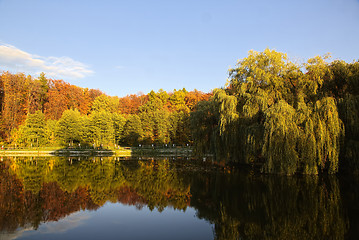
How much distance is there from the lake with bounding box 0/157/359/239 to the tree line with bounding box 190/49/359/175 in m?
1.71

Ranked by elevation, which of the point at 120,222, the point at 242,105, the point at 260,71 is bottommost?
the point at 120,222

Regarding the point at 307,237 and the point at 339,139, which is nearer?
the point at 307,237

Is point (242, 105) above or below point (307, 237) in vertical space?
above

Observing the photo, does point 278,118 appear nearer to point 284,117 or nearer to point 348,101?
point 284,117

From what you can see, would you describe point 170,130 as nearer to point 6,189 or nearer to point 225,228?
point 6,189

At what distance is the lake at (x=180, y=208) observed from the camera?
28.9ft

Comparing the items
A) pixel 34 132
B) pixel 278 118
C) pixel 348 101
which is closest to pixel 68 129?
pixel 34 132

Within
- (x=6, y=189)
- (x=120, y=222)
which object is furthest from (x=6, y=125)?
(x=120, y=222)

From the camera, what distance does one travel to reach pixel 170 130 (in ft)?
158

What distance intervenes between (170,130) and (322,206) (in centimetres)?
3763

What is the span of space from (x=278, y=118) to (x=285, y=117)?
0.54 m

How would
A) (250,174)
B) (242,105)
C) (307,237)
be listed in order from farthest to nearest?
(242,105) → (250,174) → (307,237)

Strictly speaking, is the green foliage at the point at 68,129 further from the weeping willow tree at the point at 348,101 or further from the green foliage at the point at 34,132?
the weeping willow tree at the point at 348,101

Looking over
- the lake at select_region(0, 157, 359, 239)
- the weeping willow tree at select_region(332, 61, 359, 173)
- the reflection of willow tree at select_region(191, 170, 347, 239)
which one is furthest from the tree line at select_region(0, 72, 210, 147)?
the reflection of willow tree at select_region(191, 170, 347, 239)
